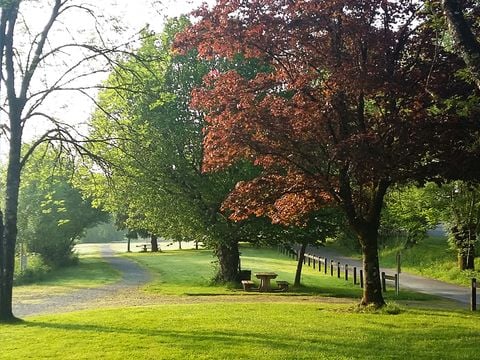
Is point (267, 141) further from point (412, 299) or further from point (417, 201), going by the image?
point (417, 201)

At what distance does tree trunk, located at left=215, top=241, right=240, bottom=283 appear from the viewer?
24953 mm

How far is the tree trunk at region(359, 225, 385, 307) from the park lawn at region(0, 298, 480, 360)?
2.27 ft

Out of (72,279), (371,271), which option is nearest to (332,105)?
(371,271)

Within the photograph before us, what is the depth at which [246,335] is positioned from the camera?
10312 mm

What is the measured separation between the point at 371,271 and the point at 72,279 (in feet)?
75.7

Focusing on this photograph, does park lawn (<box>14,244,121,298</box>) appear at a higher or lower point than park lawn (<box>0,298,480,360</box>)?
lower

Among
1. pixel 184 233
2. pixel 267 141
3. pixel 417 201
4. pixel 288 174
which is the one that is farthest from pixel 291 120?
pixel 417 201

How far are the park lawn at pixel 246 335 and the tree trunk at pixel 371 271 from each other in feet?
2.27

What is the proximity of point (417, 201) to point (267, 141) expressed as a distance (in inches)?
706

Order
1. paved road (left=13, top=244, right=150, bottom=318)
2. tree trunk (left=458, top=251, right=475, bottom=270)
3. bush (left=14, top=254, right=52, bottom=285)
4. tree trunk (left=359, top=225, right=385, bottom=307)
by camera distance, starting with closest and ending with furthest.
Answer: tree trunk (left=359, top=225, right=385, bottom=307) < paved road (left=13, top=244, right=150, bottom=318) < tree trunk (left=458, top=251, right=475, bottom=270) < bush (left=14, top=254, right=52, bottom=285)

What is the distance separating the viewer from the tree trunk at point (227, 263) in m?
25.0

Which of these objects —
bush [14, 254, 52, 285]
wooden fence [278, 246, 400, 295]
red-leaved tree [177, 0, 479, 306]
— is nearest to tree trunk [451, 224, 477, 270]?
wooden fence [278, 246, 400, 295]

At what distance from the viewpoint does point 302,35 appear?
506 inches

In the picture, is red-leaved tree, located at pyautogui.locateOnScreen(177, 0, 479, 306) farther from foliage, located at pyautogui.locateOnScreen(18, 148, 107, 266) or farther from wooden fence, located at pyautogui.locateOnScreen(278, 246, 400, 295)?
foliage, located at pyautogui.locateOnScreen(18, 148, 107, 266)
